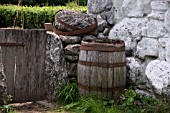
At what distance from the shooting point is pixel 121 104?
166 inches

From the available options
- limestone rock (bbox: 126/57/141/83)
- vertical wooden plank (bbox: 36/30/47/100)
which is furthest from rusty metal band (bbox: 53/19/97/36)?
limestone rock (bbox: 126/57/141/83)

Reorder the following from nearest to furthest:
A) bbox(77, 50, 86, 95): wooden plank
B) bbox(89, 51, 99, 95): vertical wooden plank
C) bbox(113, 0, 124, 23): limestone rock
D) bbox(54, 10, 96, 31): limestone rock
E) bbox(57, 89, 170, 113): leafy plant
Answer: bbox(57, 89, 170, 113): leafy plant
bbox(89, 51, 99, 95): vertical wooden plank
bbox(77, 50, 86, 95): wooden plank
bbox(54, 10, 96, 31): limestone rock
bbox(113, 0, 124, 23): limestone rock

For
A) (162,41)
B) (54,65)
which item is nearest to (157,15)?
(162,41)

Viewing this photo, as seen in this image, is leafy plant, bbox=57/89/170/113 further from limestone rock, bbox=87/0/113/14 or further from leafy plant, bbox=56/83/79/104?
limestone rock, bbox=87/0/113/14

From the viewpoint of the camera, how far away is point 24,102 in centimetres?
458

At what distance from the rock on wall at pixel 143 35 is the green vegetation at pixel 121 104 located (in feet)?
0.48

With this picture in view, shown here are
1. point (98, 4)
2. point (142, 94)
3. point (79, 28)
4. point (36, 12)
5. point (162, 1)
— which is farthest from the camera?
point (36, 12)

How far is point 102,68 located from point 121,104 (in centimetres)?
51

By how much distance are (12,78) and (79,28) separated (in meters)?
1.12

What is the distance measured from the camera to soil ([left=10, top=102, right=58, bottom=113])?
429 cm

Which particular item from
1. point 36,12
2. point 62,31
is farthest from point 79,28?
point 36,12

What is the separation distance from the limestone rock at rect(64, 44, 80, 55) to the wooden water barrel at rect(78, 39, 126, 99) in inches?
13.3

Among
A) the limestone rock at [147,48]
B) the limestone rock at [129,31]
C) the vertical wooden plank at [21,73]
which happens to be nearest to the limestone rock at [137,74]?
the limestone rock at [147,48]

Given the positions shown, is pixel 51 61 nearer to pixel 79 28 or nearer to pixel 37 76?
pixel 37 76
